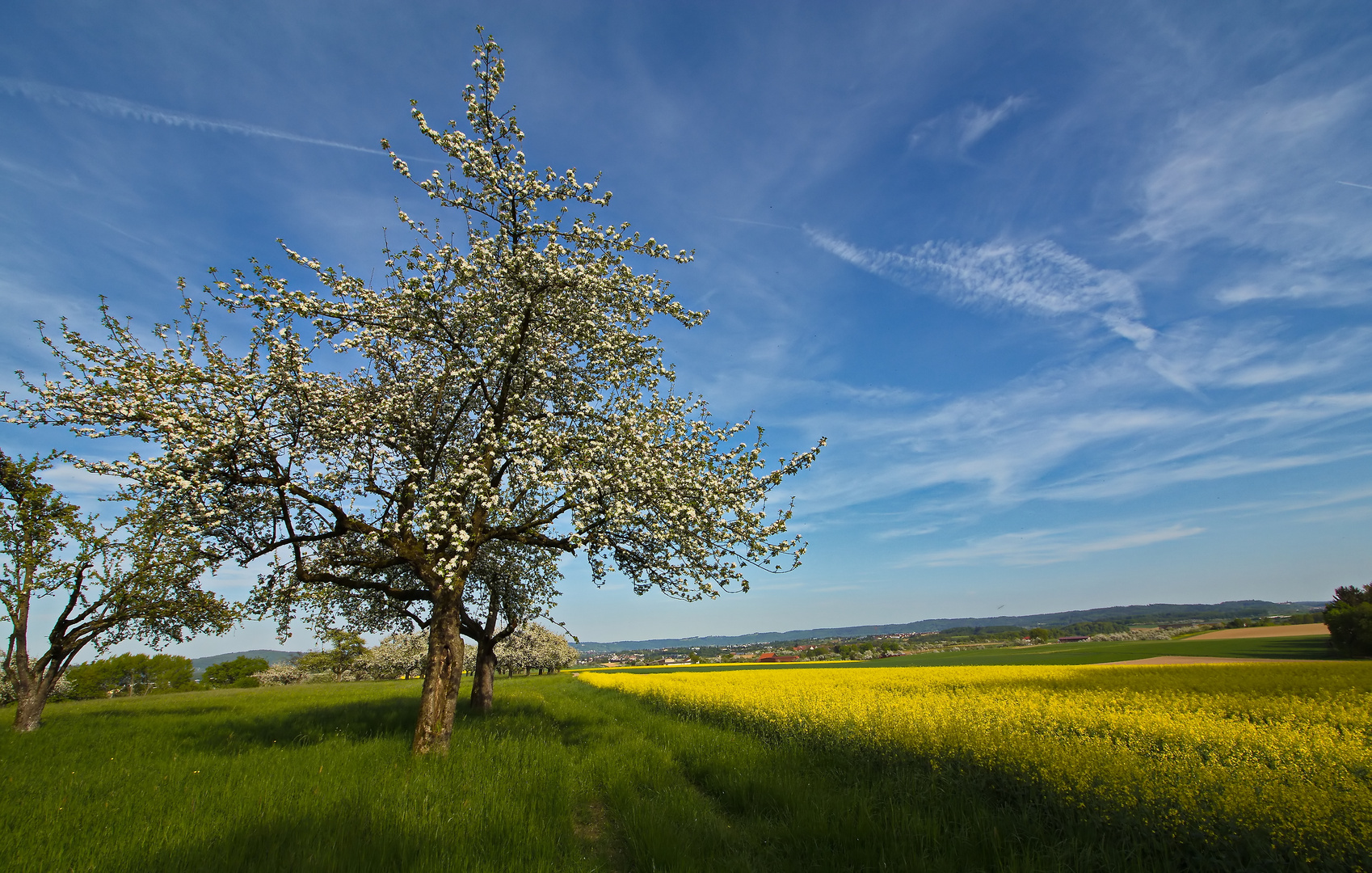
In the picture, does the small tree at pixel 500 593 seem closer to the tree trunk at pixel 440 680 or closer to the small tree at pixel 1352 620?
the tree trunk at pixel 440 680

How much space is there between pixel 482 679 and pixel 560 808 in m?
17.8

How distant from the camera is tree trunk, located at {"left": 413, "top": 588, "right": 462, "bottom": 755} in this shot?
1317cm

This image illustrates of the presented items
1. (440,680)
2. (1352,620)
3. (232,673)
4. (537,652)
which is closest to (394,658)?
(537,652)

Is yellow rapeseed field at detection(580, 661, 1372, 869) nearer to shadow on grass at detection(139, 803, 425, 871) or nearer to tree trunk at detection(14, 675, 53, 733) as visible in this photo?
shadow on grass at detection(139, 803, 425, 871)

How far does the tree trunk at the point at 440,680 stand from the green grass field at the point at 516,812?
65 cm

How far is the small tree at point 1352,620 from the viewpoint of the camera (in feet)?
158

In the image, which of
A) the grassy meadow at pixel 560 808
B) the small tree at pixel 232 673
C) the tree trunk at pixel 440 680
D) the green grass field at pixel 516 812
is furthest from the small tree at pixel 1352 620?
the small tree at pixel 232 673

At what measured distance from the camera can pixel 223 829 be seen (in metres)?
7.18

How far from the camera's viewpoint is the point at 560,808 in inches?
357

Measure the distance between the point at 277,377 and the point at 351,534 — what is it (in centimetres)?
553

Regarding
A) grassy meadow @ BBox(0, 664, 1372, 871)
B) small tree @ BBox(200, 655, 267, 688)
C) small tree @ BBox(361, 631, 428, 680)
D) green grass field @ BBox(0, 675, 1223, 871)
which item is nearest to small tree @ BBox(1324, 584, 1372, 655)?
grassy meadow @ BBox(0, 664, 1372, 871)

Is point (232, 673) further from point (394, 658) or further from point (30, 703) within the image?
point (30, 703)

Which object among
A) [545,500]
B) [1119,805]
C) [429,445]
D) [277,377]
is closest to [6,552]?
[277,377]

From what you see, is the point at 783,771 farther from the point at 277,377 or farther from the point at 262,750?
the point at 277,377
